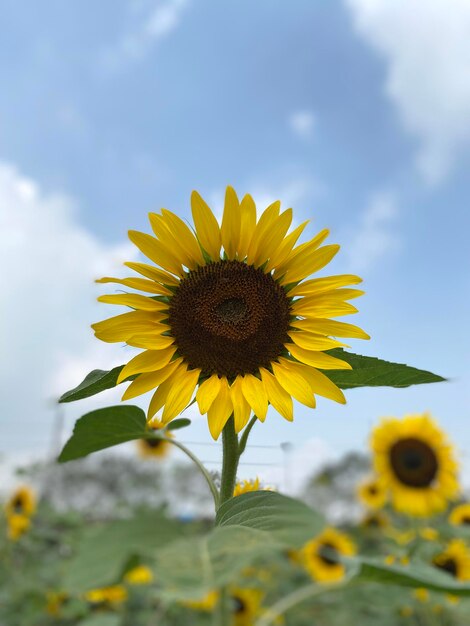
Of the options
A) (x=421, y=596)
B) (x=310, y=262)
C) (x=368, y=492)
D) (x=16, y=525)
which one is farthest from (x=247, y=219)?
(x=16, y=525)

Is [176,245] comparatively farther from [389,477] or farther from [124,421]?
[389,477]

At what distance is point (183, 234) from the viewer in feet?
3.93

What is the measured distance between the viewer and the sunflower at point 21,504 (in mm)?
5582

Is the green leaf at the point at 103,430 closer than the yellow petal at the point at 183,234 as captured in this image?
Yes

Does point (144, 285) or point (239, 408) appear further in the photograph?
point (144, 285)

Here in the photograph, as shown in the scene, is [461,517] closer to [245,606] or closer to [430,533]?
[430,533]

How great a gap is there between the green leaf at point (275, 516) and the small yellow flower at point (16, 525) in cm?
528

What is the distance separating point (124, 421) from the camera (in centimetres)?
87

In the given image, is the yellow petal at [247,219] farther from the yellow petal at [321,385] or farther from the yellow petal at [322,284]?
the yellow petal at [321,385]

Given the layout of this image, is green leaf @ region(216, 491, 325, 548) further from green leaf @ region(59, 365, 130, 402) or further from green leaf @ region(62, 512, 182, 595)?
green leaf @ region(59, 365, 130, 402)

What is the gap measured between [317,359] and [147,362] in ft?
1.08

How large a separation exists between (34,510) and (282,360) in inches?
204

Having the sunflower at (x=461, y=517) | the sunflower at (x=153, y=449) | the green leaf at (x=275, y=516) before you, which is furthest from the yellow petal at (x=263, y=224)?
the sunflower at (x=461, y=517)

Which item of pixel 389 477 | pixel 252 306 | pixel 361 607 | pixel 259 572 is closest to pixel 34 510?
pixel 259 572
